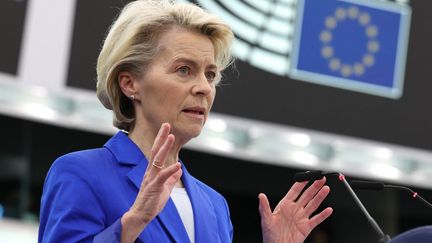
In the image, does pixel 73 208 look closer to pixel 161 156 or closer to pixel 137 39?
pixel 161 156

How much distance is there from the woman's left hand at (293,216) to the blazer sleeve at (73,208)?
44 cm

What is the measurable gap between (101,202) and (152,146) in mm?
190

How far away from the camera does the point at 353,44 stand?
5.13 meters

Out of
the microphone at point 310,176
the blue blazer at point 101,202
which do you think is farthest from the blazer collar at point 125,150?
the microphone at point 310,176

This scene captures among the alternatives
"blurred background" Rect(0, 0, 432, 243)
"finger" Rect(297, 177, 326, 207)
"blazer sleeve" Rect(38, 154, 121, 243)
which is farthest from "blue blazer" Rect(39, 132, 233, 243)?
"blurred background" Rect(0, 0, 432, 243)

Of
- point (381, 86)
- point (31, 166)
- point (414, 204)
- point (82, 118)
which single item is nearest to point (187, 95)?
point (82, 118)

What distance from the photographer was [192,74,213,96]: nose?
2.00 meters

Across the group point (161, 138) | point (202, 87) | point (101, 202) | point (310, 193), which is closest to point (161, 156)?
point (161, 138)

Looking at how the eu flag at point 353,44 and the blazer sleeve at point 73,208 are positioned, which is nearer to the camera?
the blazer sleeve at point 73,208

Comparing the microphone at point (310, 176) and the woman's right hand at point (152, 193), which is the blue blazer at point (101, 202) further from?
the microphone at point (310, 176)

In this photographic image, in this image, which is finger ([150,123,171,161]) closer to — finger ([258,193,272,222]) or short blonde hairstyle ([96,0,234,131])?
short blonde hairstyle ([96,0,234,131])

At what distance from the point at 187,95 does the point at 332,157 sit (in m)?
3.31

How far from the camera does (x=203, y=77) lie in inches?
80.4

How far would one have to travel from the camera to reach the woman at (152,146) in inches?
72.2
